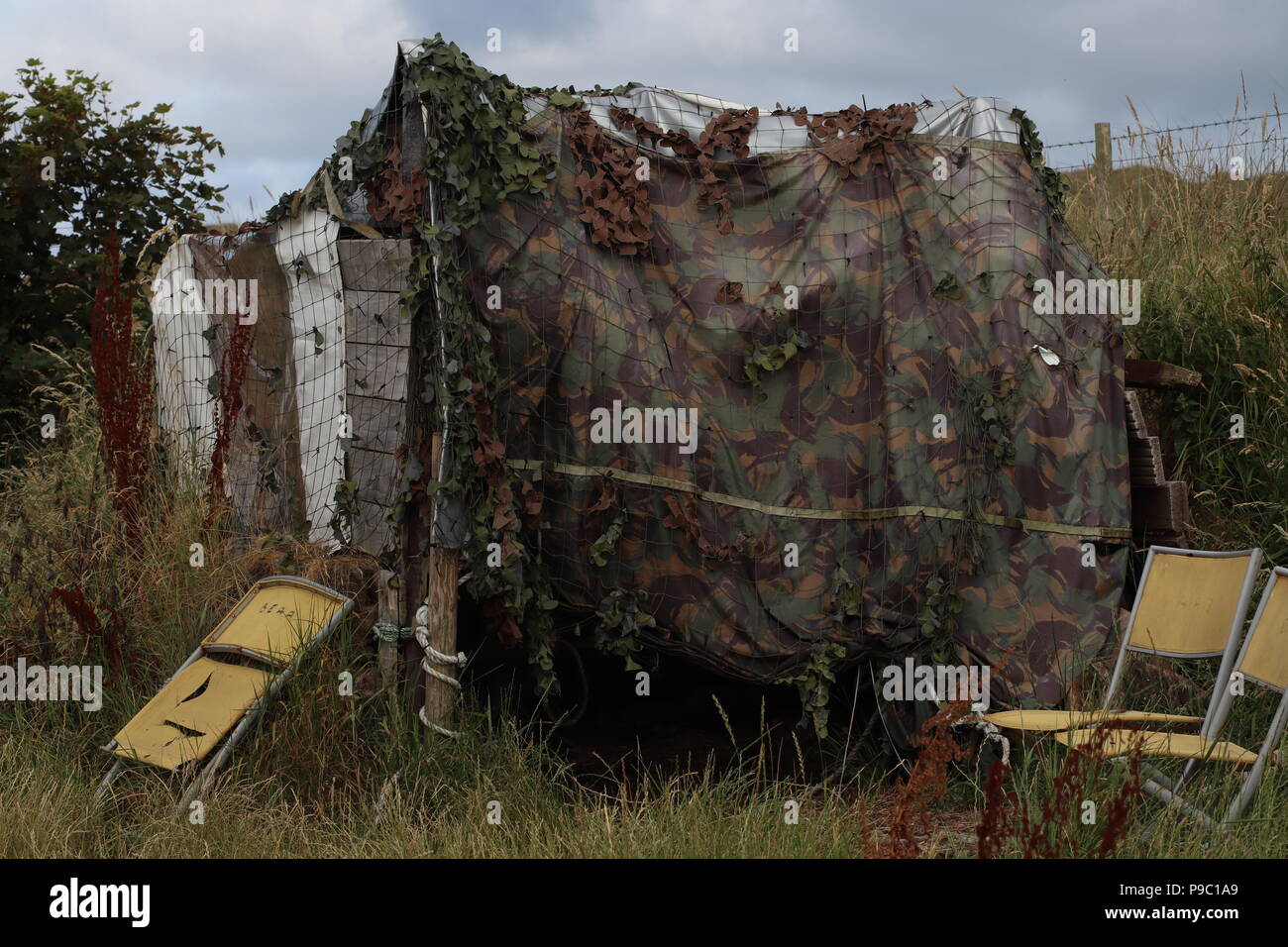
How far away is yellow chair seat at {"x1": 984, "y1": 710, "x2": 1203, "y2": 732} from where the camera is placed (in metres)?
4.49

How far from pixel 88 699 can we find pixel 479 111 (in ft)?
9.91

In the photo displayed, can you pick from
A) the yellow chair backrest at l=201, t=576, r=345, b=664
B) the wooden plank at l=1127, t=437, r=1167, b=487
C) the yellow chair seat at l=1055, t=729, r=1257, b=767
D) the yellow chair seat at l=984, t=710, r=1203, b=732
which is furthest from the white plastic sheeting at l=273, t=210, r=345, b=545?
the wooden plank at l=1127, t=437, r=1167, b=487

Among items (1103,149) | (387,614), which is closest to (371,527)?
(387,614)

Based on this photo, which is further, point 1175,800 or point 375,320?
point 375,320

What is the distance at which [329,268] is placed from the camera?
18.4ft

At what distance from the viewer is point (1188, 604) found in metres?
5.20

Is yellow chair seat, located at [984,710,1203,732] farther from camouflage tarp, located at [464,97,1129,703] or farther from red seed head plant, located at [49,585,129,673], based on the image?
red seed head plant, located at [49,585,129,673]

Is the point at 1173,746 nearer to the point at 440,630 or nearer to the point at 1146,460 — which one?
the point at 1146,460

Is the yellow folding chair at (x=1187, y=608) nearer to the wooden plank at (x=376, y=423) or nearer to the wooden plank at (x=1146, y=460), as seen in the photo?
the wooden plank at (x=1146, y=460)

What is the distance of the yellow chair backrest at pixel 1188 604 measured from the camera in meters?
5.09

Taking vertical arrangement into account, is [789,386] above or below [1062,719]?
above

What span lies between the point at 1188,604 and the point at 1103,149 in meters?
6.76

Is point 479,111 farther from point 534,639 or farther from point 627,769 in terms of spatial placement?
point 627,769
